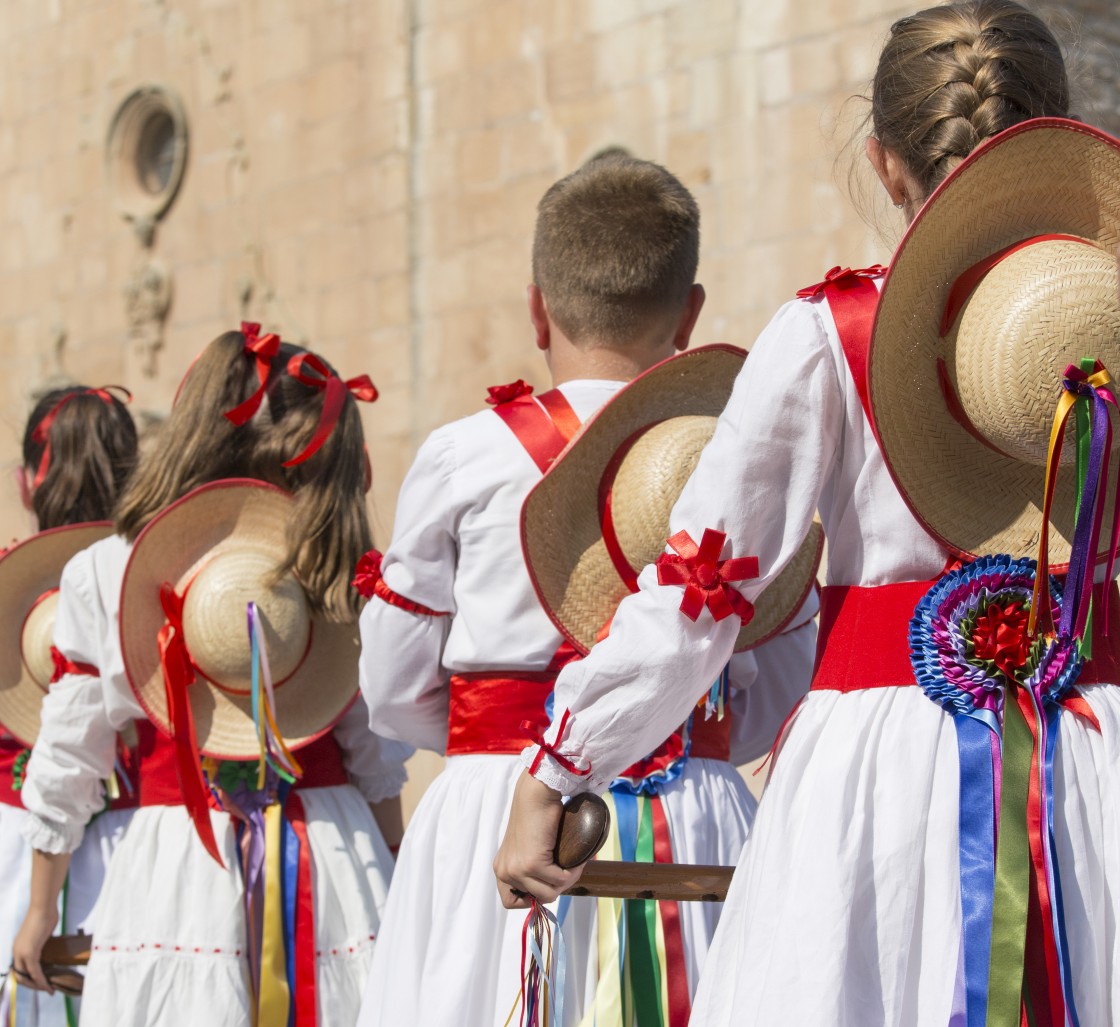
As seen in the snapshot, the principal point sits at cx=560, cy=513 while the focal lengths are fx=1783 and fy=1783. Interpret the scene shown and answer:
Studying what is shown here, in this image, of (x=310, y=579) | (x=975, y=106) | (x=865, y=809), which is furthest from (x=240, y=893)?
(x=975, y=106)

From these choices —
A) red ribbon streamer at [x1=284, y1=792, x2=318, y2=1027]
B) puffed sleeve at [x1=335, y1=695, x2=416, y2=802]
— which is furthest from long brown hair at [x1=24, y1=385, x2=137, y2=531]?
red ribbon streamer at [x1=284, y1=792, x2=318, y2=1027]

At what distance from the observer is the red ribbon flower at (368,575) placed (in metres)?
3.02

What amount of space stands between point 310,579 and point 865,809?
5.94 ft

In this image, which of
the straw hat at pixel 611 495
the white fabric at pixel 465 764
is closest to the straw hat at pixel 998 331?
the straw hat at pixel 611 495

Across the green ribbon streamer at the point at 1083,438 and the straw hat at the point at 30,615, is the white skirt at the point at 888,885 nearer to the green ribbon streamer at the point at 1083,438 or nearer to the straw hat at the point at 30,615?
the green ribbon streamer at the point at 1083,438

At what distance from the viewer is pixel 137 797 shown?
12.4 ft

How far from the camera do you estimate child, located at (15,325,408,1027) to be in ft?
11.3

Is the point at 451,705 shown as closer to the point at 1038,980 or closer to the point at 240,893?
the point at 240,893

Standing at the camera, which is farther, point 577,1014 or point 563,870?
point 577,1014

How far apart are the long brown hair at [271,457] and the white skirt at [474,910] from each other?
2.50 ft

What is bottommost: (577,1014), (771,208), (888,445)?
(577,1014)

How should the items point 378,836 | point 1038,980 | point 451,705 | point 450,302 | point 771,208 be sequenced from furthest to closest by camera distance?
point 450,302 < point 771,208 < point 378,836 < point 451,705 < point 1038,980

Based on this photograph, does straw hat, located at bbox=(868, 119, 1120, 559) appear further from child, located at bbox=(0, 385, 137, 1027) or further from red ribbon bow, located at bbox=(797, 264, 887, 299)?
child, located at bbox=(0, 385, 137, 1027)

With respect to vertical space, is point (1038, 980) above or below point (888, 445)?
below
